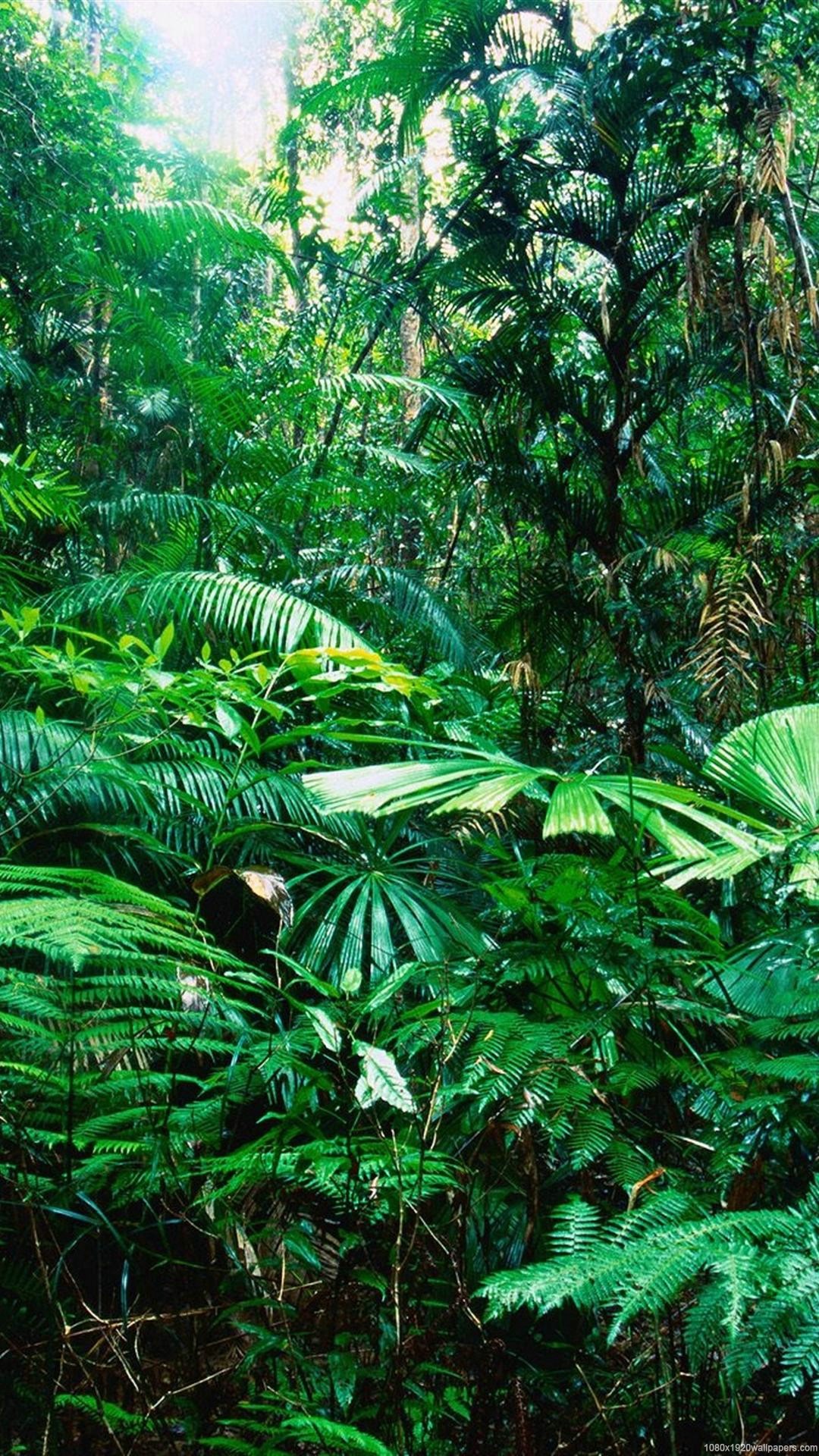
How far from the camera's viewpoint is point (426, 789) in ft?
4.29

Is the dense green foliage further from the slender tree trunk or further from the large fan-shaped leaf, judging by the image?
the slender tree trunk

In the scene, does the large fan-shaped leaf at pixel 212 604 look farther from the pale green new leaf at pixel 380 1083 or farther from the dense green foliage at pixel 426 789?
the pale green new leaf at pixel 380 1083

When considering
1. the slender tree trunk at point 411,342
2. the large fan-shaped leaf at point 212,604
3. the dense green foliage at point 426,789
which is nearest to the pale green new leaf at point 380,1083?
the dense green foliage at point 426,789

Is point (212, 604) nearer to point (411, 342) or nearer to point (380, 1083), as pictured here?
point (380, 1083)

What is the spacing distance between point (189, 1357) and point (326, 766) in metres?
1.91

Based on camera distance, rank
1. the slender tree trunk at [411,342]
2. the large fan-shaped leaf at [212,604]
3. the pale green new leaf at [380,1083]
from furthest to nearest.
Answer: the slender tree trunk at [411,342] → the large fan-shaped leaf at [212,604] → the pale green new leaf at [380,1083]

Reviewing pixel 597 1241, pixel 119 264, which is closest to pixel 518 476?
pixel 119 264

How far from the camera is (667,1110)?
4.88 feet

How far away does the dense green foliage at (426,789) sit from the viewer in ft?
3.79

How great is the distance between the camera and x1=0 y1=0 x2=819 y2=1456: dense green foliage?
3.79ft

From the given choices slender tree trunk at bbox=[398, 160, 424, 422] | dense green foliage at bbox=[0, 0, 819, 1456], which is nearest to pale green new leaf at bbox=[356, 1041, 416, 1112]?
dense green foliage at bbox=[0, 0, 819, 1456]

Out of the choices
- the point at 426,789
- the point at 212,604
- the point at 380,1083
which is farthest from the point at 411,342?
the point at 380,1083

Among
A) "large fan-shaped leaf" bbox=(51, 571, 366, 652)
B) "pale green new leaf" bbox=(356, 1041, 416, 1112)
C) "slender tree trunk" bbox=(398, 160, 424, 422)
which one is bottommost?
"pale green new leaf" bbox=(356, 1041, 416, 1112)

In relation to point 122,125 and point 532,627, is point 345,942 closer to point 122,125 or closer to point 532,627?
point 532,627
